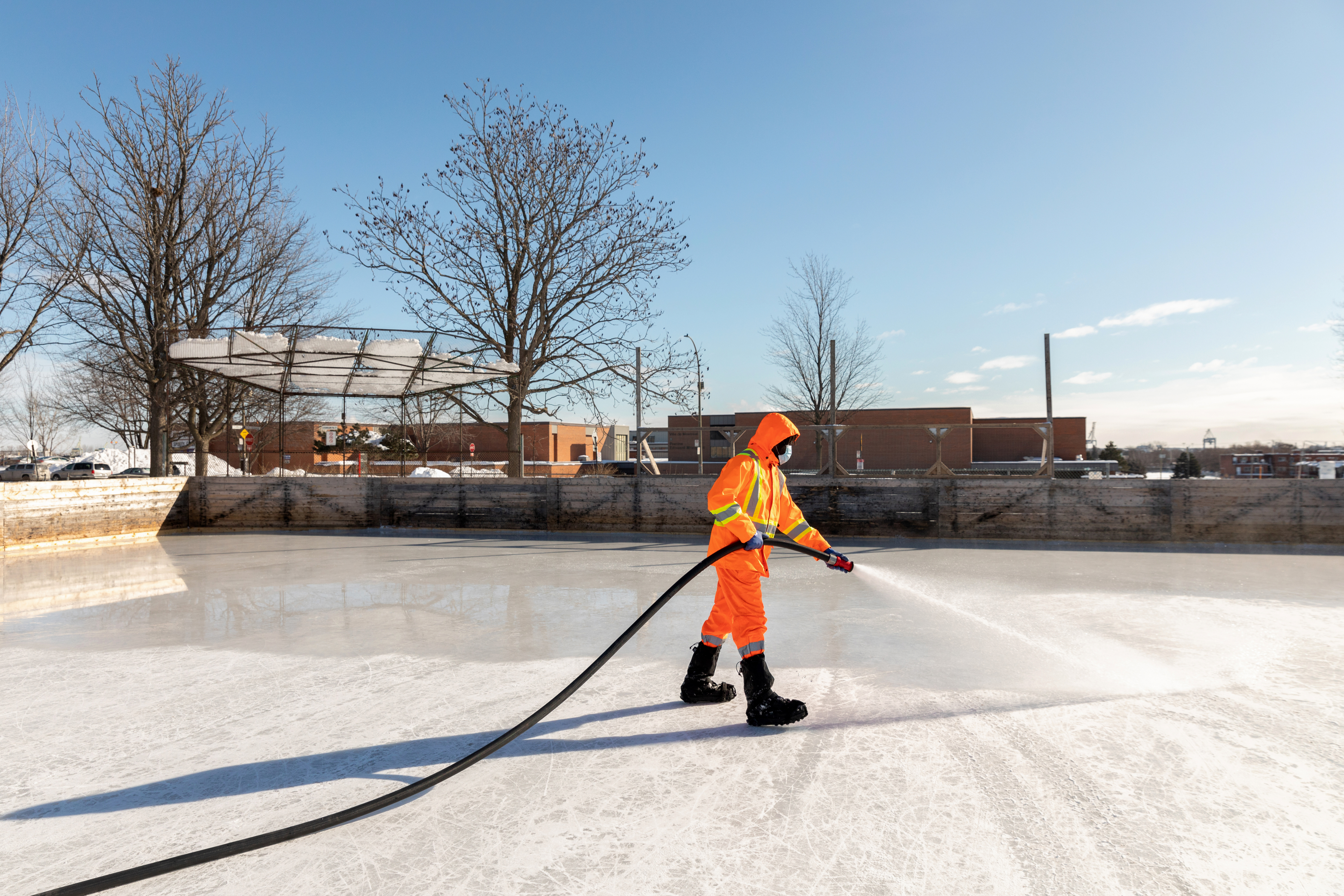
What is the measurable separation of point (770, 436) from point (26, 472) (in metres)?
49.1

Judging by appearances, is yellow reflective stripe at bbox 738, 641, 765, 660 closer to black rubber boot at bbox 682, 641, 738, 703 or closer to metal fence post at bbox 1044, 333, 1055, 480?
black rubber boot at bbox 682, 641, 738, 703

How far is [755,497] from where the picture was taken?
3902 mm

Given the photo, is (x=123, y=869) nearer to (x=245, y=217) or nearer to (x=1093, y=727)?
(x=1093, y=727)

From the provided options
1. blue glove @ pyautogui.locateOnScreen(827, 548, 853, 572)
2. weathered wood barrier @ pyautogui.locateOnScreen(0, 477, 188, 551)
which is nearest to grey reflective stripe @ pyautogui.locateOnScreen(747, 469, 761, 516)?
blue glove @ pyautogui.locateOnScreen(827, 548, 853, 572)

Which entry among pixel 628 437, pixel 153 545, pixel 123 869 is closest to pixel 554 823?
pixel 123 869

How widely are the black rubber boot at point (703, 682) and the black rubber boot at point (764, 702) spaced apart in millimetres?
271

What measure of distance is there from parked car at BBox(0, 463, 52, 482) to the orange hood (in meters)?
26.5

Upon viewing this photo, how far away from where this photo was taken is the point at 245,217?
1878 cm

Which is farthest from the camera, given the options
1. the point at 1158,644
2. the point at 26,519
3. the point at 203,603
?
the point at 26,519

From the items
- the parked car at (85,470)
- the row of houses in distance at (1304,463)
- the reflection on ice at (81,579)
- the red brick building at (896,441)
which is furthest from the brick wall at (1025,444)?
the parked car at (85,470)

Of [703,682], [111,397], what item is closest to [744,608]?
[703,682]

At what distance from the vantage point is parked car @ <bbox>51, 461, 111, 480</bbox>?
38156 millimetres

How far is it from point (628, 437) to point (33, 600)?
12214 mm

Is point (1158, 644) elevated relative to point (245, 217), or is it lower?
lower
